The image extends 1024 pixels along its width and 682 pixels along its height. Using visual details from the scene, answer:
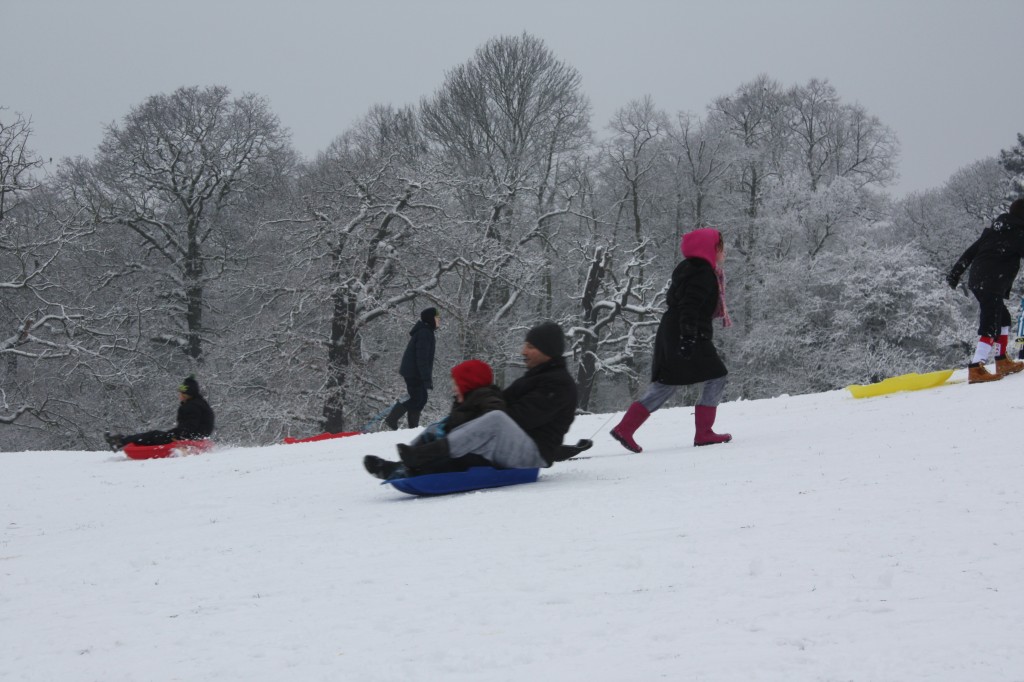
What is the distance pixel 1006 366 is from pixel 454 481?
7.41 metres

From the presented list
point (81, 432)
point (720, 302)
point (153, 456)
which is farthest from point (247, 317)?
point (720, 302)

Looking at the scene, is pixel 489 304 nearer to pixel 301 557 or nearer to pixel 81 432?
pixel 81 432

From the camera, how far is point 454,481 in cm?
624

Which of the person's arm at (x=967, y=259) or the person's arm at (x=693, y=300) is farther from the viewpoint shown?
the person's arm at (x=967, y=259)

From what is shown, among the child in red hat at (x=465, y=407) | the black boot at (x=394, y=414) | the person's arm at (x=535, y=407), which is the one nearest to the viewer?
the child in red hat at (x=465, y=407)

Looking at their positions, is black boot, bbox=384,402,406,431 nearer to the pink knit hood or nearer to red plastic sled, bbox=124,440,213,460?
red plastic sled, bbox=124,440,213,460

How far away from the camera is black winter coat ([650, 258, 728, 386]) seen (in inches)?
307

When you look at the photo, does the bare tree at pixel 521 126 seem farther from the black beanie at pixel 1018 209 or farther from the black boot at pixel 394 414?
the black beanie at pixel 1018 209

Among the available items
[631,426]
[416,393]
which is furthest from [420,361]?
[631,426]

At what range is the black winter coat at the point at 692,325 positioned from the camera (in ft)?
25.6

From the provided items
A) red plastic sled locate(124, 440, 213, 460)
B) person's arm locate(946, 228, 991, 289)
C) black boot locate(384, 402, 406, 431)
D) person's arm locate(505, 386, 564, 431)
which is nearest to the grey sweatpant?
person's arm locate(505, 386, 564, 431)

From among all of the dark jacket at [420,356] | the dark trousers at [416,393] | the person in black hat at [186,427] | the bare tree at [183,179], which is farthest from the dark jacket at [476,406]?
the bare tree at [183,179]

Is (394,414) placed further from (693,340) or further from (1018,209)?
(1018,209)

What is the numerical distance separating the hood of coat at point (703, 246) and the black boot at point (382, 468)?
3183 millimetres
